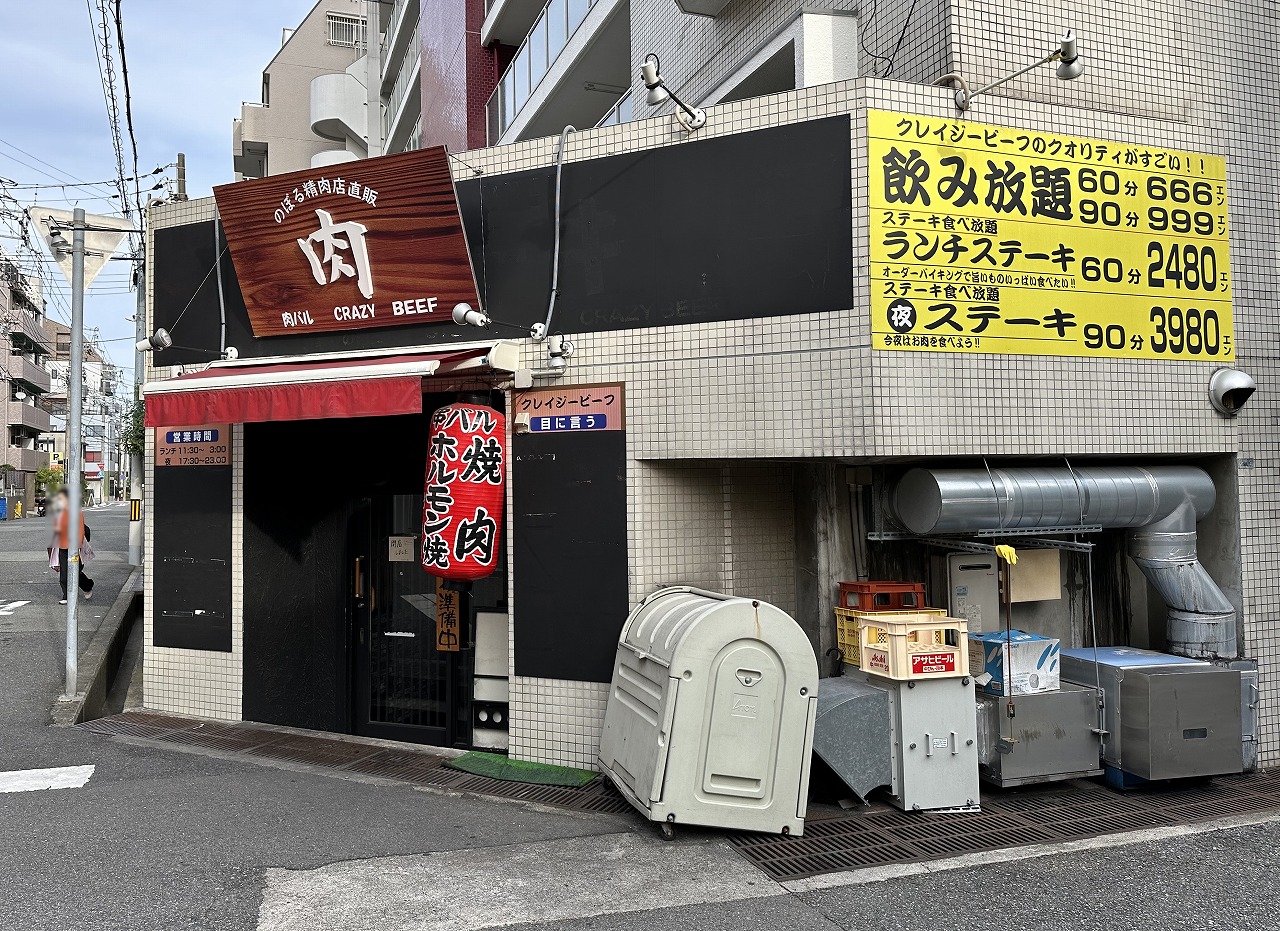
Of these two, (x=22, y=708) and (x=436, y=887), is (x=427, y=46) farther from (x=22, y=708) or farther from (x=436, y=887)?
(x=436, y=887)

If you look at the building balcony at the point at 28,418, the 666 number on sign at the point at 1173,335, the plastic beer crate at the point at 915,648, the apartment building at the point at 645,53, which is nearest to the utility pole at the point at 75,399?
the apartment building at the point at 645,53

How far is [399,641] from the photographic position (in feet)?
29.0

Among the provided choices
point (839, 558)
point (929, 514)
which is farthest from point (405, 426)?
point (929, 514)

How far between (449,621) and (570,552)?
1.65 m

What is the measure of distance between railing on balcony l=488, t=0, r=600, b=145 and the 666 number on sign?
879cm

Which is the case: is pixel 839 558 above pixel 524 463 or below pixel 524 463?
below

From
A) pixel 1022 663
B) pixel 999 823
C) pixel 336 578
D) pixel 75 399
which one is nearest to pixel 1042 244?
pixel 1022 663

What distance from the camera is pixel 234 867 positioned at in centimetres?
552

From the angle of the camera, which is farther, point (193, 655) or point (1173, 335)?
point (193, 655)

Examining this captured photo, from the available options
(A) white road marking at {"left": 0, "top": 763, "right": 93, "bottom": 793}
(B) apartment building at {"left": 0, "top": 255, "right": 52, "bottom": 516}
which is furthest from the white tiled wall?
(B) apartment building at {"left": 0, "top": 255, "right": 52, "bottom": 516}

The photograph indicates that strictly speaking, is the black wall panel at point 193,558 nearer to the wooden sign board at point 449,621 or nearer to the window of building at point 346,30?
the wooden sign board at point 449,621

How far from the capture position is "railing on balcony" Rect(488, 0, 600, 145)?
13.6 m

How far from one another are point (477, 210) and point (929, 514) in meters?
4.59

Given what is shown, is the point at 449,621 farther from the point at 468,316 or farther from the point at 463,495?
the point at 468,316
